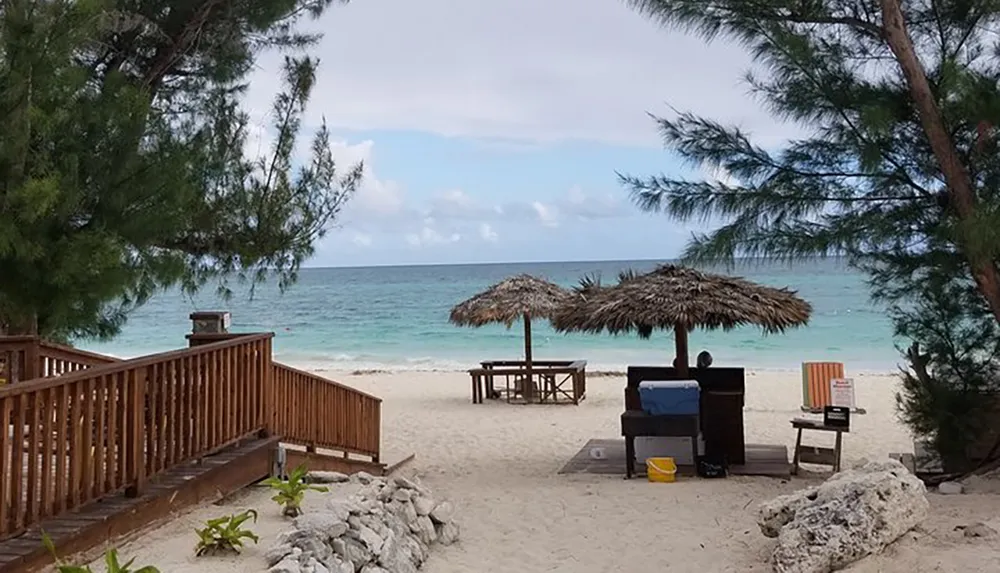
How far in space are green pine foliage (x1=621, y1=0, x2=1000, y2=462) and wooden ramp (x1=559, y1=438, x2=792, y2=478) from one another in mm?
1747

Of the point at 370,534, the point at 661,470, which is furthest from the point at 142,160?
the point at 661,470

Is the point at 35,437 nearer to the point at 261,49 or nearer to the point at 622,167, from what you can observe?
the point at 622,167

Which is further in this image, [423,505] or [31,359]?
[31,359]

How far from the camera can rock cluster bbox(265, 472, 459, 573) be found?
3.44 m

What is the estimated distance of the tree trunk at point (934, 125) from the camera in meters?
5.81

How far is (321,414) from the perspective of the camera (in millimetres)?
6914

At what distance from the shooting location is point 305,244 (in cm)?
715

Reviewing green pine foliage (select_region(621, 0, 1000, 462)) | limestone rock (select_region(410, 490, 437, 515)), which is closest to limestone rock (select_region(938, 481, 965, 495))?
green pine foliage (select_region(621, 0, 1000, 462))

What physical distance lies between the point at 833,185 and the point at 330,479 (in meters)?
4.41

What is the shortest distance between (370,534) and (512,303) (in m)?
10.6

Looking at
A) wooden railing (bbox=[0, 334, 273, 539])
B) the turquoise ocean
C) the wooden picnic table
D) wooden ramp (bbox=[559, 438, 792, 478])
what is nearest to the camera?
wooden railing (bbox=[0, 334, 273, 539])

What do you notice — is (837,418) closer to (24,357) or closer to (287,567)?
(287,567)

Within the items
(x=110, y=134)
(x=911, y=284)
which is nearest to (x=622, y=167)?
(x=911, y=284)

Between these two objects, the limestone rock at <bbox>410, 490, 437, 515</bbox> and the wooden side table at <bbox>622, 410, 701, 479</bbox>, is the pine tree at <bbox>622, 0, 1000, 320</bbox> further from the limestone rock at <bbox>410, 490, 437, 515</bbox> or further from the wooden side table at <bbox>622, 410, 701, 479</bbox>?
Result: the limestone rock at <bbox>410, 490, 437, 515</bbox>
